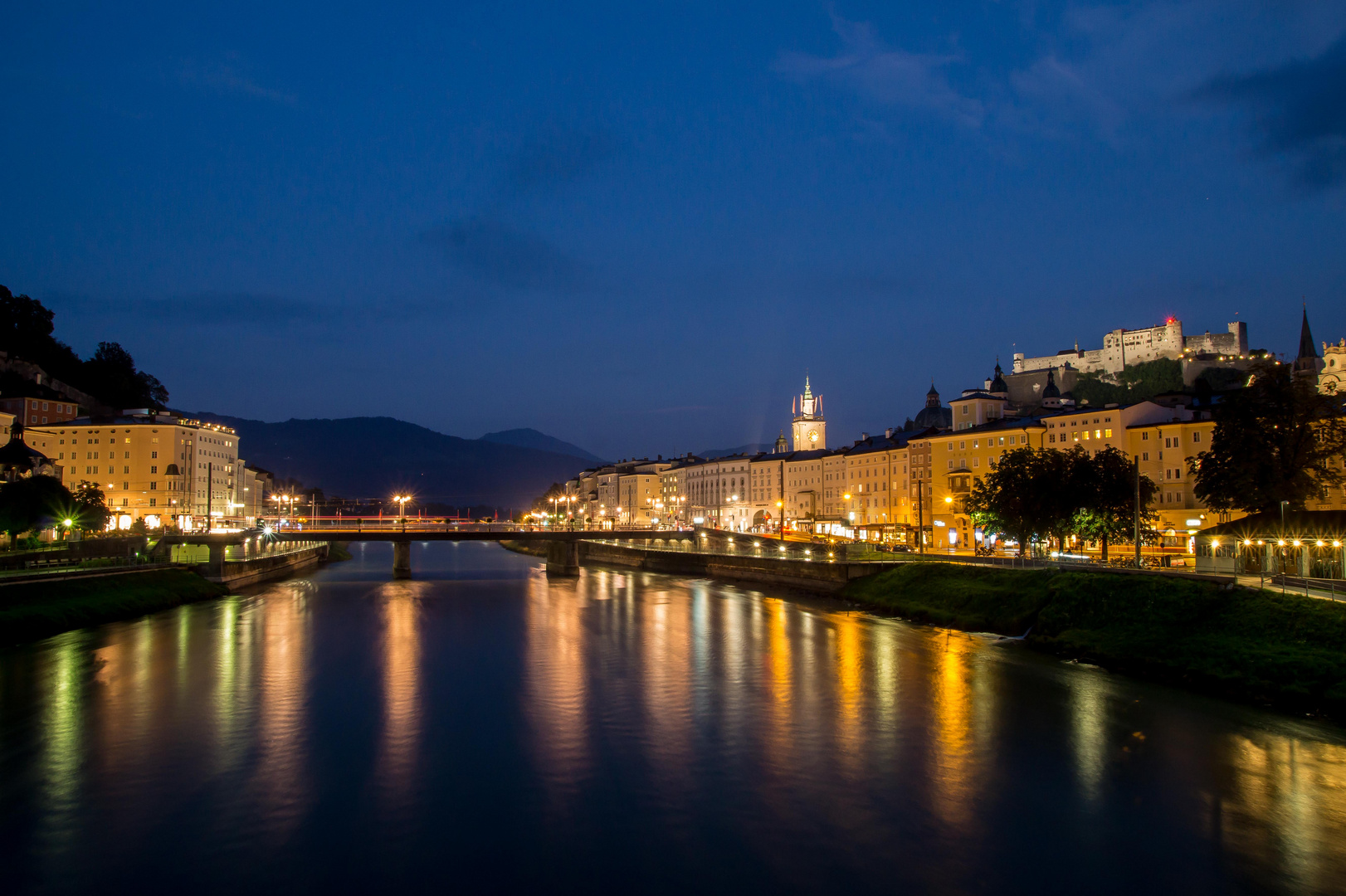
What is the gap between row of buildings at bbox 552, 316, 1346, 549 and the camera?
70.8 metres

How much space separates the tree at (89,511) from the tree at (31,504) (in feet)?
8.80

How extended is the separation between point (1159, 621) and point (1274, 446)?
1871 cm

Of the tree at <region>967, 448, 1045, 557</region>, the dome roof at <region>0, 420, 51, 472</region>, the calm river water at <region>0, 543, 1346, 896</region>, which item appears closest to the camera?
the calm river water at <region>0, 543, 1346, 896</region>

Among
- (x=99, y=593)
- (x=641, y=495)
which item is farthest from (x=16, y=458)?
(x=641, y=495)

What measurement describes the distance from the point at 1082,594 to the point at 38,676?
39.1 metres

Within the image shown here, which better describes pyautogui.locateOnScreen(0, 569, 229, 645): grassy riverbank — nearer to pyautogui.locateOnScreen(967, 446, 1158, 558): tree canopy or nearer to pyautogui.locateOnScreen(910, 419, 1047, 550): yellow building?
pyautogui.locateOnScreen(967, 446, 1158, 558): tree canopy

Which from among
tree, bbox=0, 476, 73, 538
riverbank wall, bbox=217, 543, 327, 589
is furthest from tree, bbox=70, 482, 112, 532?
riverbank wall, bbox=217, 543, 327, 589

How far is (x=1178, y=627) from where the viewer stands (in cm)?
Result: 3084

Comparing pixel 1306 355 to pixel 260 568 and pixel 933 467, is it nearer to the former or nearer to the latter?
pixel 933 467

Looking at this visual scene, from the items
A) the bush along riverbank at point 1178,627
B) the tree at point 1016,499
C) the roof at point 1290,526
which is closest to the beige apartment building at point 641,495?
the tree at point 1016,499

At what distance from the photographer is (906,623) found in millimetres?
44562

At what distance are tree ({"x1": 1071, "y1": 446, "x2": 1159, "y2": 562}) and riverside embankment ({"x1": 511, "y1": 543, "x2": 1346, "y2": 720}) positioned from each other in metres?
7.78

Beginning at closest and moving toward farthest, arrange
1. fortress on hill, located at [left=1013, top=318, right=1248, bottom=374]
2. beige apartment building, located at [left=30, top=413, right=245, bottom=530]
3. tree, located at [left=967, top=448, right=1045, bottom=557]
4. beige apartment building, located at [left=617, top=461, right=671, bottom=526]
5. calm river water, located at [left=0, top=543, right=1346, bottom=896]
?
calm river water, located at [left=0, top=543, right=1346, bottom=896]
tree, located at [left=967, top=448, right=1045, bottom=557]
beige apartment building, located at [left=30, top=413, right=245, bottom=530]
fortress on hill, located at [left=1013, top=318, right=1248, bottom=374]
beige apartment building, located at [left=617, top=461, right=671, bottom=526]

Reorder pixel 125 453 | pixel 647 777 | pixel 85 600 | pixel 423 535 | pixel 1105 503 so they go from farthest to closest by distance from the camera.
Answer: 1. pixel 125 453
2. pixel 423 535
3. pixel 1105 503
4. pixel 85 600
5. pixel 647 777
